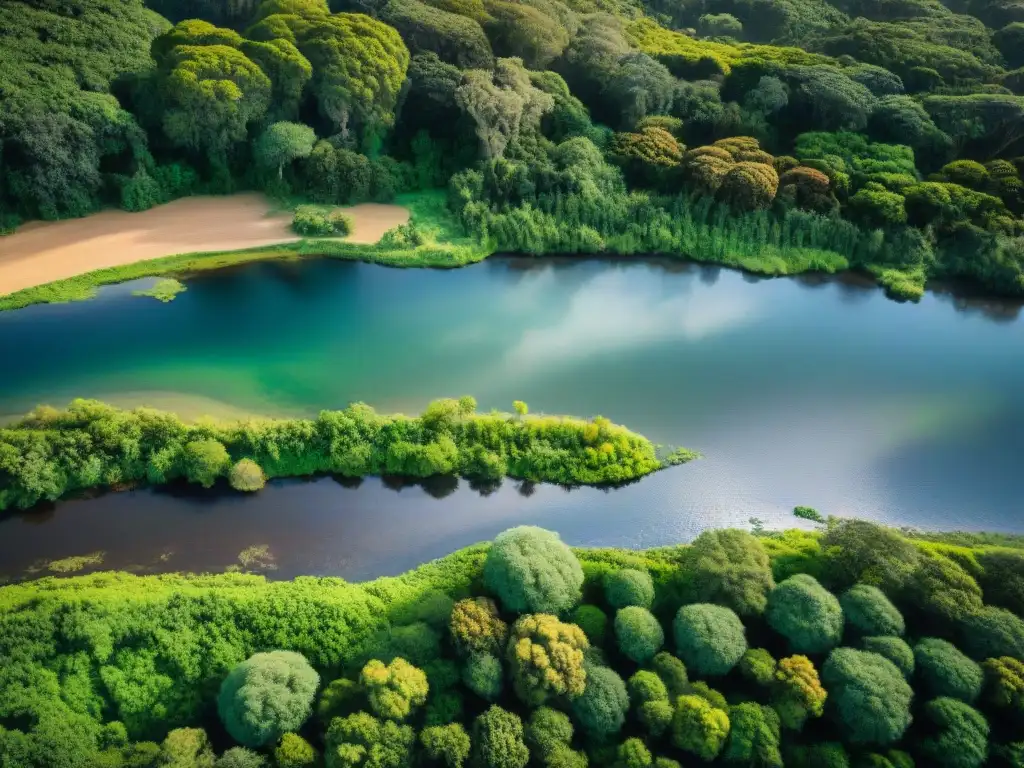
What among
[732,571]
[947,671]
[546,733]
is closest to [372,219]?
[732,571]

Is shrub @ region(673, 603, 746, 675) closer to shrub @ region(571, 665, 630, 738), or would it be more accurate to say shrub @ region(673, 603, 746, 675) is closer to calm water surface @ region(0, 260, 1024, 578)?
shrub @ region(571, 665, 630, 738)

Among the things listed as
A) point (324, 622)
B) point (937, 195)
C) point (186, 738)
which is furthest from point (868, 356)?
point (186, 738)

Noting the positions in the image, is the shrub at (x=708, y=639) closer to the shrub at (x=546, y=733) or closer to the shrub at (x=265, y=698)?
the shrub at (x=546, y=733)

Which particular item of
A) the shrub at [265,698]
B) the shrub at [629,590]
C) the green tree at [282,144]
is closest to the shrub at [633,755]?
the shrub at [629,590]

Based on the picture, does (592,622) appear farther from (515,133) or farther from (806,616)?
(515,133)

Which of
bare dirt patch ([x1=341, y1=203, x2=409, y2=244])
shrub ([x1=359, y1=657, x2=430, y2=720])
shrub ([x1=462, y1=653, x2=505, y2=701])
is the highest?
bare dirt patch ([x1=341, y1=203, x2=409, y2=244])

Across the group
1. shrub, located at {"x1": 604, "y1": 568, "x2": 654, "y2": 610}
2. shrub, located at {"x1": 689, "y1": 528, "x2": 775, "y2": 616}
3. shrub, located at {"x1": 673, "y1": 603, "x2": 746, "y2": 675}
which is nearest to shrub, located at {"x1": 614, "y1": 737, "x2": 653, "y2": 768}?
shrub, located at {"x1": 673, "y1": 603, "x2": 746, "y2": 675}
